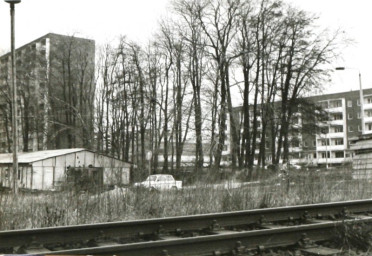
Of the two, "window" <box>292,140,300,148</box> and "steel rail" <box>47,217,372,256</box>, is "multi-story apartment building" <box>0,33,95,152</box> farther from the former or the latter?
"steel rail" <box>47,217,372,256</box>

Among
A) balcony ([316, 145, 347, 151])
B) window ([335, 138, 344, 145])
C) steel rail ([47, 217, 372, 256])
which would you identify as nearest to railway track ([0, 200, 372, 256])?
steel rail ([47, 217, 372, 256])

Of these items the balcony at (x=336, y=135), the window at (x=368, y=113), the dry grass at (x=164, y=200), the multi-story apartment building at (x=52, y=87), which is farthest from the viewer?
the balcony at (x=336, y=135)

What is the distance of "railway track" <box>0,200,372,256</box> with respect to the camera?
256 inches

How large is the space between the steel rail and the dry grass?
2923 millimetres

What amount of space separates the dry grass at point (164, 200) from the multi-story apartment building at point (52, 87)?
1593 inches

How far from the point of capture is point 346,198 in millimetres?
12695

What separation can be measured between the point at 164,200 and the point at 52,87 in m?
46.8

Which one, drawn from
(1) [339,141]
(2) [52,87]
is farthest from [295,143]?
(1) [339,141]

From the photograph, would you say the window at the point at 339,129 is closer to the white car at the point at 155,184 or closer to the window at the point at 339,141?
the window at the point at 339,141

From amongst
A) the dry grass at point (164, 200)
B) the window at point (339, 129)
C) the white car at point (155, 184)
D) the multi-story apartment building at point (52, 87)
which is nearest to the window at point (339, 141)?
the window at point (339, 129)

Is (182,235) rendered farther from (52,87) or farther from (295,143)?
(52,87)

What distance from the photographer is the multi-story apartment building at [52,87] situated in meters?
52.5

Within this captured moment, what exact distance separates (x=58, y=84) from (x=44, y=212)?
48.6m

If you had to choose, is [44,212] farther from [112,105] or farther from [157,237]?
[112,105]
